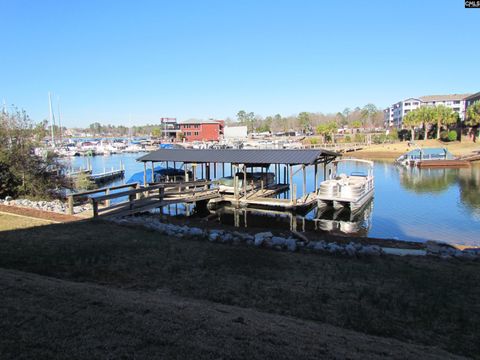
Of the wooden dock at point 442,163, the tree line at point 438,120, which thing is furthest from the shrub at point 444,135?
the wooden dock at point 442,163

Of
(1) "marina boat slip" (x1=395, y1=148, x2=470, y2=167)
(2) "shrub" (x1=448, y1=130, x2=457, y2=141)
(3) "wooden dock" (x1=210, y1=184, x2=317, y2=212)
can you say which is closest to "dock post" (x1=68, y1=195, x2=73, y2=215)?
(3) "wooden dock" (x1=210, y1=184, x2=317, y2=212)

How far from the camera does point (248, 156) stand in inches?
997

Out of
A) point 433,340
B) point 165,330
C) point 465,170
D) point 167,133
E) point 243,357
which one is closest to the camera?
point 243,357

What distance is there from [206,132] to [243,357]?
111757 millimetres

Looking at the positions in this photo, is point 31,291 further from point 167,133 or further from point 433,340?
point 167,133

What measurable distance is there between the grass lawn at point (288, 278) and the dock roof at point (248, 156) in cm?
1346

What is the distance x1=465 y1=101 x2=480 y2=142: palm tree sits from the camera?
69.8m

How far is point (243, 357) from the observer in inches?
169

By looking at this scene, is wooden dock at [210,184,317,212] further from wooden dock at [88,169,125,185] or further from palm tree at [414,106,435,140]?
palm tree at [414,106,435,140]

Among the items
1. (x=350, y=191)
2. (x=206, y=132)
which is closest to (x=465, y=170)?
(x=350, y=191)

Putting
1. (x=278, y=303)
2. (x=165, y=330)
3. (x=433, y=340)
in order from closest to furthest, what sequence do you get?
1. (x=165, y=330)
2. (x=433, y=340)
3. (x=278, y=303)

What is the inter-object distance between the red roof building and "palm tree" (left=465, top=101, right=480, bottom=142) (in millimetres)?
65647

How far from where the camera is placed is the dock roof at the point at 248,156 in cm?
2342

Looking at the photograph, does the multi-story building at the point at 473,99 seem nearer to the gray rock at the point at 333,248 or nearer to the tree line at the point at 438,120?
the tree line at the point at 438,120
